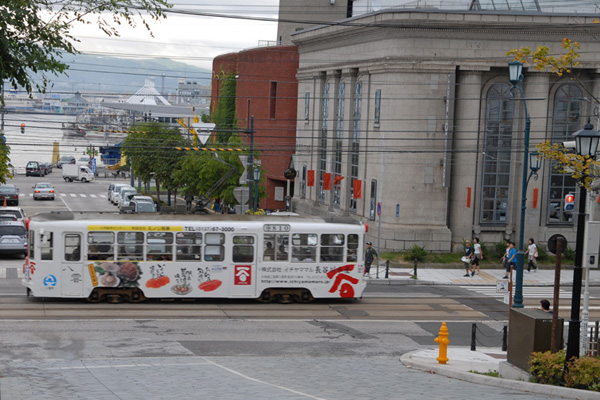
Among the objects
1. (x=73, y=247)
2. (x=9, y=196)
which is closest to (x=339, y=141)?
(x=73, y=247)

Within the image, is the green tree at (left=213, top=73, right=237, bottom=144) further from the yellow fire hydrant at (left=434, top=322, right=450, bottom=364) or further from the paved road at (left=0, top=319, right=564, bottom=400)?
the yellow fire hydrant at (left=434, top=322, right=450, bottom=364)

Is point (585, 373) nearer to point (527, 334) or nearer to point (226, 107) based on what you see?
point (527, 334)

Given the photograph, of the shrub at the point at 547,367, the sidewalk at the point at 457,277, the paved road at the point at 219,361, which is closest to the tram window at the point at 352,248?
the paved road at the point at 219,361

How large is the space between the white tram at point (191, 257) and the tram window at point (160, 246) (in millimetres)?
30

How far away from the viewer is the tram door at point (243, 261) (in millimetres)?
26078

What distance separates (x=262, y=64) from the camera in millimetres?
62969

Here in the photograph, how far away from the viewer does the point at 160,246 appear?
25.6 m

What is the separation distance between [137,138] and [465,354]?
53.6 metres

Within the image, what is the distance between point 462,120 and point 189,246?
65.7ft

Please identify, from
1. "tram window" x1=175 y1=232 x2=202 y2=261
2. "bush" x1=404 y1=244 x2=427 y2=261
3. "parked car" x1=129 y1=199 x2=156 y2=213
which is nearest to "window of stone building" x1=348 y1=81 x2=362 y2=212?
"bush" x1=404 y1=244 x2=427 y2=261

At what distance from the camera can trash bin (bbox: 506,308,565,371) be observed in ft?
49.9

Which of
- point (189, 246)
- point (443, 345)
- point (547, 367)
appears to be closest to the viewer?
point (547, 367)

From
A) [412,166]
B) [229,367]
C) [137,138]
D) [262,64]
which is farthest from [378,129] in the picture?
[137,138]

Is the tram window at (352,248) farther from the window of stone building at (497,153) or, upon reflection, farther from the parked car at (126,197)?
the parked car at (126,197)
